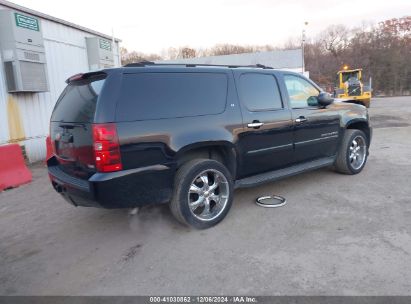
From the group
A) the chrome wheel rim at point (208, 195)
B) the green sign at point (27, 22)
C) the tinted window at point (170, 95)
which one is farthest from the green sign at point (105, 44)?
the chrome wheel rim at point (208, 195)

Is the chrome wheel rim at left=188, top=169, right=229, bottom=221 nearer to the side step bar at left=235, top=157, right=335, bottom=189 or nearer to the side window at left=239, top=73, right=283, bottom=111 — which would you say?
the side step bar at left=235, top=157, right=335, bottom=189

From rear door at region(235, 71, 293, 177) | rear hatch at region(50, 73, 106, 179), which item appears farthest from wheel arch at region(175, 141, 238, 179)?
rear hatch at region(50, 73, 106, 179)

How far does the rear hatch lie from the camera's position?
332cm

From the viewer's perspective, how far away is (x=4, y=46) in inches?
289

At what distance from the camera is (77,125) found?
3447 millimetres

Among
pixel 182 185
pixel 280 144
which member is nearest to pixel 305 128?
pixel 280 144

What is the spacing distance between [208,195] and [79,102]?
71.3 inches

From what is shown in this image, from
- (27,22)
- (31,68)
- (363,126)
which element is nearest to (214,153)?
(363,126)

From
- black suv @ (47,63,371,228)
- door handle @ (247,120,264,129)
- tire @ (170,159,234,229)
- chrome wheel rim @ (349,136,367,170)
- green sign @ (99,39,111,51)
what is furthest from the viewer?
green sign @ (99,39,111,51)

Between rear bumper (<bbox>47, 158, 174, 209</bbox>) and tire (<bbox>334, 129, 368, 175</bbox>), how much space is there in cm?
343

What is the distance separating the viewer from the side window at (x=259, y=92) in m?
4.35

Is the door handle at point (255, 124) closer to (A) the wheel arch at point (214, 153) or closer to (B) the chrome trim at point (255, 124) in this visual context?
(B) the chrome trim at point (255, 124)

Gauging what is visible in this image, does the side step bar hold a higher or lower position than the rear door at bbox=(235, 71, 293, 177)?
lower

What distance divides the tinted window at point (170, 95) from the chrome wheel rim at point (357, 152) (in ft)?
10.0
